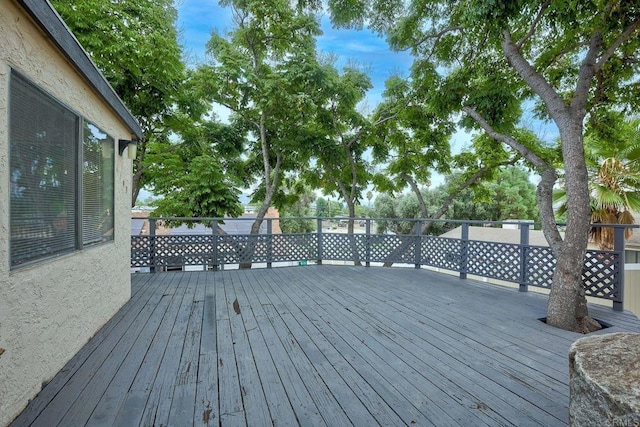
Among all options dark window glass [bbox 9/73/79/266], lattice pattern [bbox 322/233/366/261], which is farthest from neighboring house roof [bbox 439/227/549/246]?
dark window glass [bbox 9/73/79/266]

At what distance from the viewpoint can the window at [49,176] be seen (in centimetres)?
177

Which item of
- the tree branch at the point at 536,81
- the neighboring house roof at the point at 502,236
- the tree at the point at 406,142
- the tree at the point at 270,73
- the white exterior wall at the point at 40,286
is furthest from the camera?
the neighboring house roof at the point at 502,236

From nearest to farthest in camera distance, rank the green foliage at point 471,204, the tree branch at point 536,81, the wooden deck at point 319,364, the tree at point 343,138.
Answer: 1. the wooden deck at point 319,364
2. the tree branch at point 536,81
3. the tree at point 343,138
4. the green foliage at point 471,204

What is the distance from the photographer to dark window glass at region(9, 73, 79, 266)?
1757 mm

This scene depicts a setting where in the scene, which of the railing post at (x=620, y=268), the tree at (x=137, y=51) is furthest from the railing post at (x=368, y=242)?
the tree at (x=137, y=51)

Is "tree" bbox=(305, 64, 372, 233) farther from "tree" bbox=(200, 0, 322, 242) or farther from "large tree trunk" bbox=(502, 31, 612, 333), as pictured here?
"large tree trunk" bbox=(502, 31, 612, 333)

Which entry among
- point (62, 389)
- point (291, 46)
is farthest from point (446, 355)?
point (291, 46)

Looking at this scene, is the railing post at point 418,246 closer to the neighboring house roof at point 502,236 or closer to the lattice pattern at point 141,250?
the neighboring house roof at point 502,236

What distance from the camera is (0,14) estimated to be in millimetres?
1577

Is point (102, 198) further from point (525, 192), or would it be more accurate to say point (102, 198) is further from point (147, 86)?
point (525, 192)

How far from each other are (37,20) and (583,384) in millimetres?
3315

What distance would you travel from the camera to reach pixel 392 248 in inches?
248

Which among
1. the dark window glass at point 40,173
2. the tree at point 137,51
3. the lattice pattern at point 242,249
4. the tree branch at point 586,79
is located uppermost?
the tree at point 137,51

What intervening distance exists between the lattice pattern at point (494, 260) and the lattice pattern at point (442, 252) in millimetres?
217
